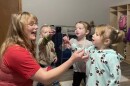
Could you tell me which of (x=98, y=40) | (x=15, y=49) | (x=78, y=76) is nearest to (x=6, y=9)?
(x=78, y=76)

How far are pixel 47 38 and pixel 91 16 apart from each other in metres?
3.32

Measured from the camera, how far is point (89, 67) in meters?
2.12

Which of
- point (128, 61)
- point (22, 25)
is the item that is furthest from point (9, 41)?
point (128, 61)

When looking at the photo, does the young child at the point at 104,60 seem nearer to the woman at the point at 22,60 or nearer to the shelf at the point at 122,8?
the woman at the point at 22,60

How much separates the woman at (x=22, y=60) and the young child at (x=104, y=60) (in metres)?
0.70

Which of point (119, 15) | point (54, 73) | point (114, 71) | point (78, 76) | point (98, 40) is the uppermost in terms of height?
point (119, 15)

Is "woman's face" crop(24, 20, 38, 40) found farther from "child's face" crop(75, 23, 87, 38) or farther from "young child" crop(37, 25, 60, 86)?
"child's face" crop(75, 23, 87, 38)

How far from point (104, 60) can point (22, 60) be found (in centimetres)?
95

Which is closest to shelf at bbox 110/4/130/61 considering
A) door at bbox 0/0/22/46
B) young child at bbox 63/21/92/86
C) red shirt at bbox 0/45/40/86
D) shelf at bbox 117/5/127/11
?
shelf at bbox 117/5/127/11

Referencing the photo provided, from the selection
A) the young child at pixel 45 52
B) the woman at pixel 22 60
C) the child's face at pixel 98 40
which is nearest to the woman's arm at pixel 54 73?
the woman at pixel 22 60

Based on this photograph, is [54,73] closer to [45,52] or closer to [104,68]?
[104,68]

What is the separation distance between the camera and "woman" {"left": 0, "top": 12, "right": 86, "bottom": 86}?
1.26 metres

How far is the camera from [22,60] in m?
1.25

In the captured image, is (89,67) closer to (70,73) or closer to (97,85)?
(97,85)
